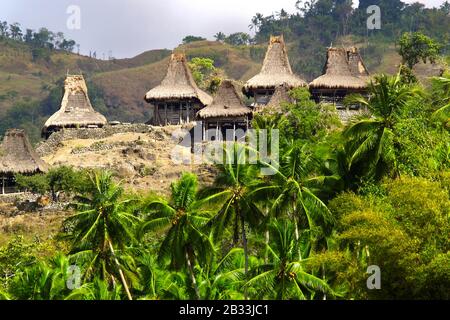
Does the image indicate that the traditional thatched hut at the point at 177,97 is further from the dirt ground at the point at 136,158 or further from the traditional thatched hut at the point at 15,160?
the traditional thatched hut at the point at 15,160

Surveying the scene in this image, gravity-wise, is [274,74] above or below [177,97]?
above

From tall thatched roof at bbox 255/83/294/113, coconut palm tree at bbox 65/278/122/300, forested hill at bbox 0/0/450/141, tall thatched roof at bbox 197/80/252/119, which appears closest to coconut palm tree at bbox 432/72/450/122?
tall thatched roof at bbox 255/83/294/113

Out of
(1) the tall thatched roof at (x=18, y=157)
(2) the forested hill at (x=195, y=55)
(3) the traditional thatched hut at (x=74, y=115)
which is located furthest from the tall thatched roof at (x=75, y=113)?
(2) the forested hill at (x=195, y=55)

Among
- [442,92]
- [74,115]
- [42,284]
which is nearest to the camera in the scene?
[42,284]

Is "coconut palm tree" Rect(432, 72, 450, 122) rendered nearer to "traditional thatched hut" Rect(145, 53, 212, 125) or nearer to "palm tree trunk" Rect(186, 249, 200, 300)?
"palm tree trunk" Rect(186, 249, 200, 300)

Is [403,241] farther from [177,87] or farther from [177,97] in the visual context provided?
[177,87]

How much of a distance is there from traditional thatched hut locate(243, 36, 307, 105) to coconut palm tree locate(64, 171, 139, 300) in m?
23.3

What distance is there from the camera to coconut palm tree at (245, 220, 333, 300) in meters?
29.4

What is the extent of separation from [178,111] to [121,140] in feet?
14.9

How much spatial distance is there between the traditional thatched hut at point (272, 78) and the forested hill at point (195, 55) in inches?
2643

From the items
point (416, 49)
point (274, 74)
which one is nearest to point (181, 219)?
point (274, 74)

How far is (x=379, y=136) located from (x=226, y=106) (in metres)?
21.4

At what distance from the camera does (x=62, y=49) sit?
165 metres

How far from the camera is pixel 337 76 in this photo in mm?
55188
